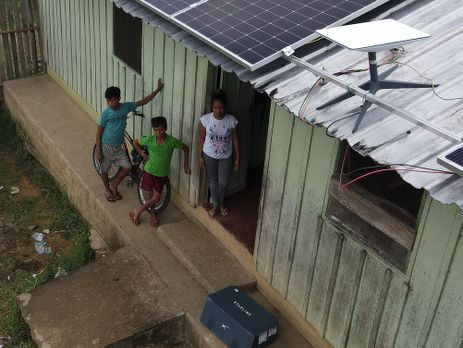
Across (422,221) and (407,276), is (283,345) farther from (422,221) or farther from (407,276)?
(422,221)

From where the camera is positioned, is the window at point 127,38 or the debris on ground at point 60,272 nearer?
the debris on ground at point 60,272

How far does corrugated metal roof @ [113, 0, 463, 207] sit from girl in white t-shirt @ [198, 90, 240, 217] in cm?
110

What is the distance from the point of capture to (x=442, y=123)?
3.92 meters

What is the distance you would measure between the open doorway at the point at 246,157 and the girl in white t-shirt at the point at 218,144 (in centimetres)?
28

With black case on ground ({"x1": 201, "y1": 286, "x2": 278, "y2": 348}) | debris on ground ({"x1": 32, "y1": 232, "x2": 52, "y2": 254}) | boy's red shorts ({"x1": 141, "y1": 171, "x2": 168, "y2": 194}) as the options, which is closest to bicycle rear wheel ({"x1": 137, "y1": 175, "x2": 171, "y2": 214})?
boy's red shorts ({"x1": 141, "y1": 171, "x2": 168, "y2": 194})

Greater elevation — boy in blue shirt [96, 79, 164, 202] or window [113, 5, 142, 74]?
window [113, 5, 142, 74]

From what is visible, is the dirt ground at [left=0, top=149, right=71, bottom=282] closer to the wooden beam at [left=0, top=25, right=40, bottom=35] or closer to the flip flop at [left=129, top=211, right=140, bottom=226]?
the flip flop at [left=129, top=211, right=140, bottom=226]

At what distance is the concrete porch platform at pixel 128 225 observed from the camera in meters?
6.28

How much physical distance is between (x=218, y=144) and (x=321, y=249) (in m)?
1.82

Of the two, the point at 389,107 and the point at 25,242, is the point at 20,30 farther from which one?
the point at 389,107

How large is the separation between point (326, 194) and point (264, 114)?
8.65 ft

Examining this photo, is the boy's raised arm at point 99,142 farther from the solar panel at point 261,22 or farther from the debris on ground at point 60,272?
the solar panel at point 261,22

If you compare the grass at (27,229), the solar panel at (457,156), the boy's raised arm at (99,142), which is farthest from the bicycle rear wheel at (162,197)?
the solar panel at (457,156)

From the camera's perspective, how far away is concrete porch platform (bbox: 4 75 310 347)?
628cm
